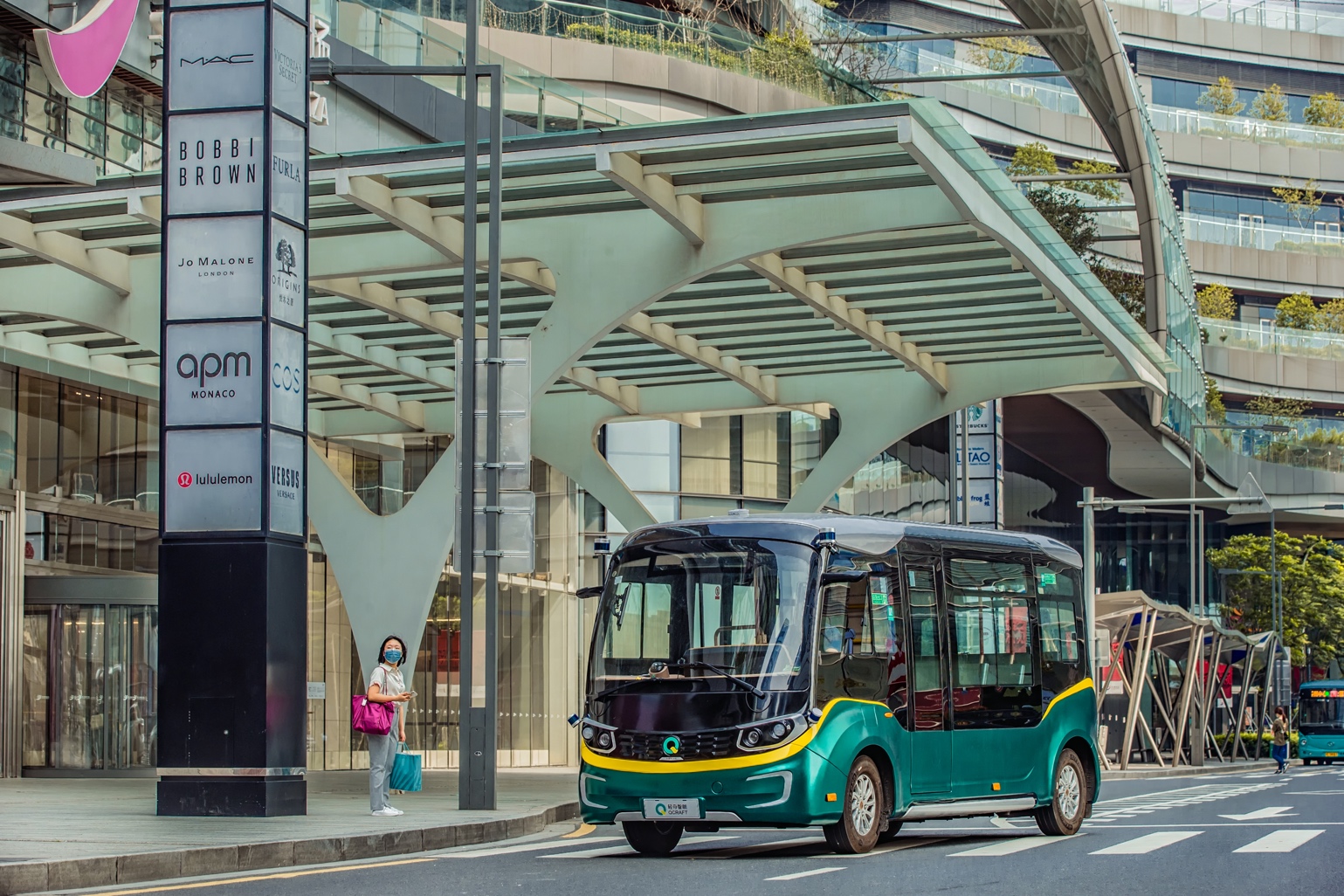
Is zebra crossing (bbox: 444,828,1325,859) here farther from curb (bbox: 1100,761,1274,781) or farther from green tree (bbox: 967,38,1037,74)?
green tree (bbox: 967,38,1037,74)

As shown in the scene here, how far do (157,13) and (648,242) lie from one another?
8314mm

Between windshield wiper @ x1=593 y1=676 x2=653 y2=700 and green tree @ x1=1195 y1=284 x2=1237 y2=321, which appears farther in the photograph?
green tree @ x1=1195 y1=284 x2=1237 y2=321

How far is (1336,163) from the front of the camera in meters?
84.8

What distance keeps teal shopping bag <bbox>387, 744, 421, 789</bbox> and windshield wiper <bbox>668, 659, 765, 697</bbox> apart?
595 cm

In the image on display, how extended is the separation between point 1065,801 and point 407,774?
272 inches

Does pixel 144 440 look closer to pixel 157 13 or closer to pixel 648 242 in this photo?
pixel 157 13

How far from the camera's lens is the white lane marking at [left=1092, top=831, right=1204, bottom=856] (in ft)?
46.7

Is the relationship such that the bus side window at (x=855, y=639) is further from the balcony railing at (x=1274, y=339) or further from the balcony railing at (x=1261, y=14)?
the balcony railing at (x=1261, y=14)

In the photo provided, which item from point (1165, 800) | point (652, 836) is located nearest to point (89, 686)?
point (1165, 800)

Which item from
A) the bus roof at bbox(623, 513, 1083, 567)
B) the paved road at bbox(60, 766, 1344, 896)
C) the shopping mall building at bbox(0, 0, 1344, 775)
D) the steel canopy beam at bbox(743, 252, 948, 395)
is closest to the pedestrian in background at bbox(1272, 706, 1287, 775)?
the shopping mall building at bbox(0, 0, 1344, 775)

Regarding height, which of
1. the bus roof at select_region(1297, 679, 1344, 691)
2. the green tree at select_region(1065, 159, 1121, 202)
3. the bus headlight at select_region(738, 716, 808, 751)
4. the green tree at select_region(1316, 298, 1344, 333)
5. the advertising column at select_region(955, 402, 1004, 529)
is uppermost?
the green tree at select_region(1065, 159, 1121, 202)

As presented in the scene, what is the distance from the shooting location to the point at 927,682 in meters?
15.7

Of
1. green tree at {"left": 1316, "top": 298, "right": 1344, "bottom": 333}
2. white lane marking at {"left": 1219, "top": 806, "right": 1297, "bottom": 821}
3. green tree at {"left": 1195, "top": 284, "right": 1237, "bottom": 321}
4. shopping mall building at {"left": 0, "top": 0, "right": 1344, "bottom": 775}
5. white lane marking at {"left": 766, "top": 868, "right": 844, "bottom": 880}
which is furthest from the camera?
green tree at {"left": 1316, "top": 298, "right": 1344, "bottom": 333}

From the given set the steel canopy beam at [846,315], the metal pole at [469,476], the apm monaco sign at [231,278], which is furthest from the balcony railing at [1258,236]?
the apm monaco sign at [231,278]
